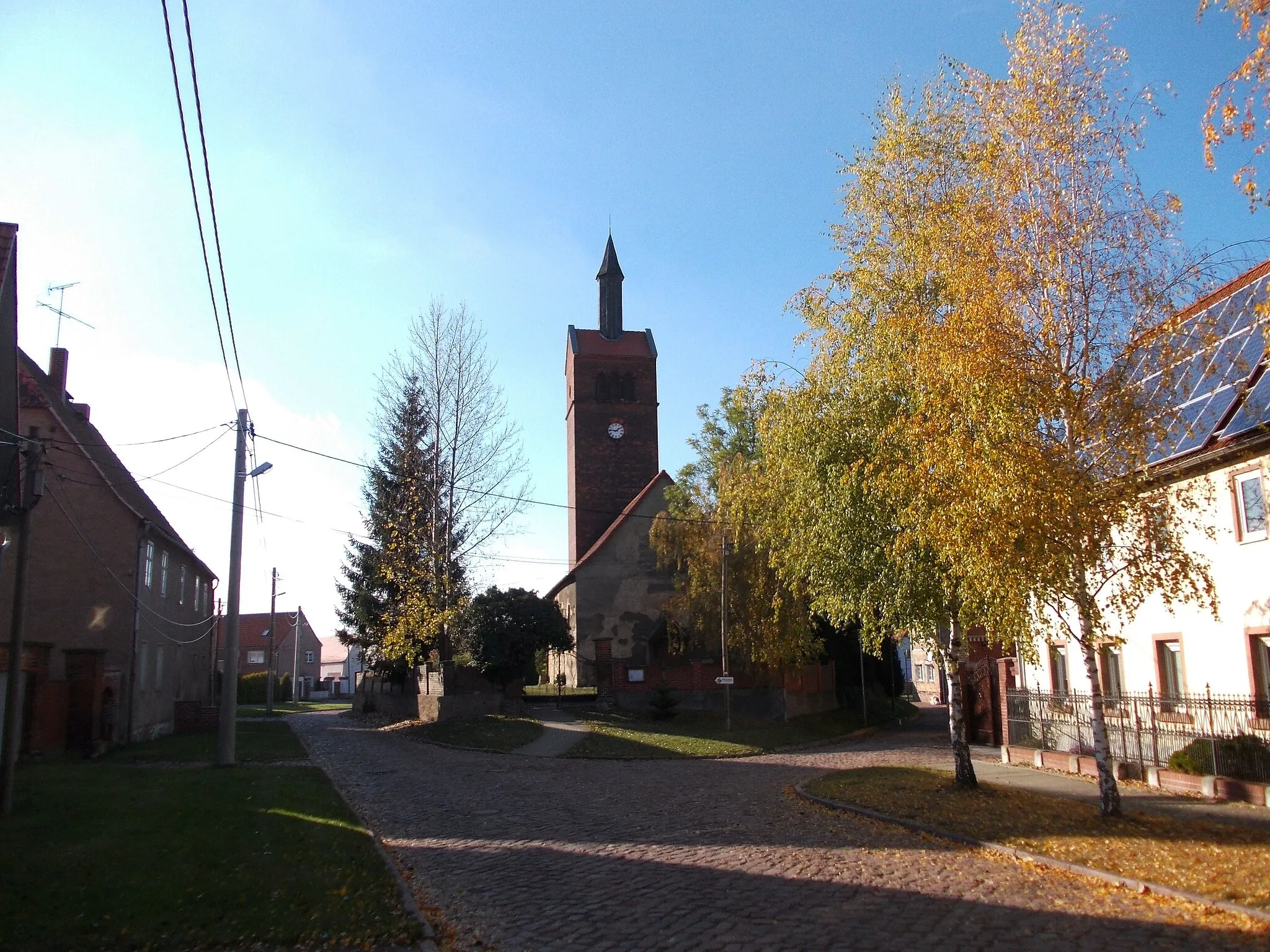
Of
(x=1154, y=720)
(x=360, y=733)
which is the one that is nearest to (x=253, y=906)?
(x=1154, y=720)

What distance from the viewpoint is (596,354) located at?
56.5m

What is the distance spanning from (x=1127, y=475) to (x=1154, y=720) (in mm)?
7407

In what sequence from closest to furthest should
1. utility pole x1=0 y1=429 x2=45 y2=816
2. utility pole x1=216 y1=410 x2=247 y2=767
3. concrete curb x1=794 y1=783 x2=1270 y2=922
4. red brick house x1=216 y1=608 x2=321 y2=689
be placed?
concrete curb x1=794 y1=783 x2=1270 y2=922 → utility pole x1=0 y1=429 x2=45 y2=816 → utility pole x1=216 y1=410 x2=247 y2=767 → red brick house x1=216 y1=608 x2=321 y2=689

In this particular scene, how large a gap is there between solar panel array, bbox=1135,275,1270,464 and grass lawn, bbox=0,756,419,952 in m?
10.7

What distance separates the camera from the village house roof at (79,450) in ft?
86.3

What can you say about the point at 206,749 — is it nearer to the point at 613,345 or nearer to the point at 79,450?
the point at 79,450

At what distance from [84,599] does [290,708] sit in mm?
36385

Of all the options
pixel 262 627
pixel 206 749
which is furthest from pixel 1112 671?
pixel 262 627

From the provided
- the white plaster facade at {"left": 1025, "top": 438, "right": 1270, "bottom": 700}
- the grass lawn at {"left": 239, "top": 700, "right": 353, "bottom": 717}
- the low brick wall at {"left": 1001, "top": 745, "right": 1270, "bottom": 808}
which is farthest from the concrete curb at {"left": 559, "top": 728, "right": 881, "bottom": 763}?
the grass lawn at {"left": 239, "top": 700, "right": 353, "bottom": 717}

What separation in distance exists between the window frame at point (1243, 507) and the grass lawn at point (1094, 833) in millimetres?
5220

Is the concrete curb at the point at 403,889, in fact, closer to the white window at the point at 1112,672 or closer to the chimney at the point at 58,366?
the white window at the point at 1112,672

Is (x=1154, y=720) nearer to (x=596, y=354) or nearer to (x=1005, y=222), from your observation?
(x=1005, y=222)

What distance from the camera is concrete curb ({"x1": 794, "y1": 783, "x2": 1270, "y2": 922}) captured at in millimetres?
7992

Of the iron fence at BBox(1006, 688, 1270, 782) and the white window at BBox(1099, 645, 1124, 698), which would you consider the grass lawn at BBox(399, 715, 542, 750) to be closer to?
the iron fence at BBox(1006, 688, 1270, 782)
